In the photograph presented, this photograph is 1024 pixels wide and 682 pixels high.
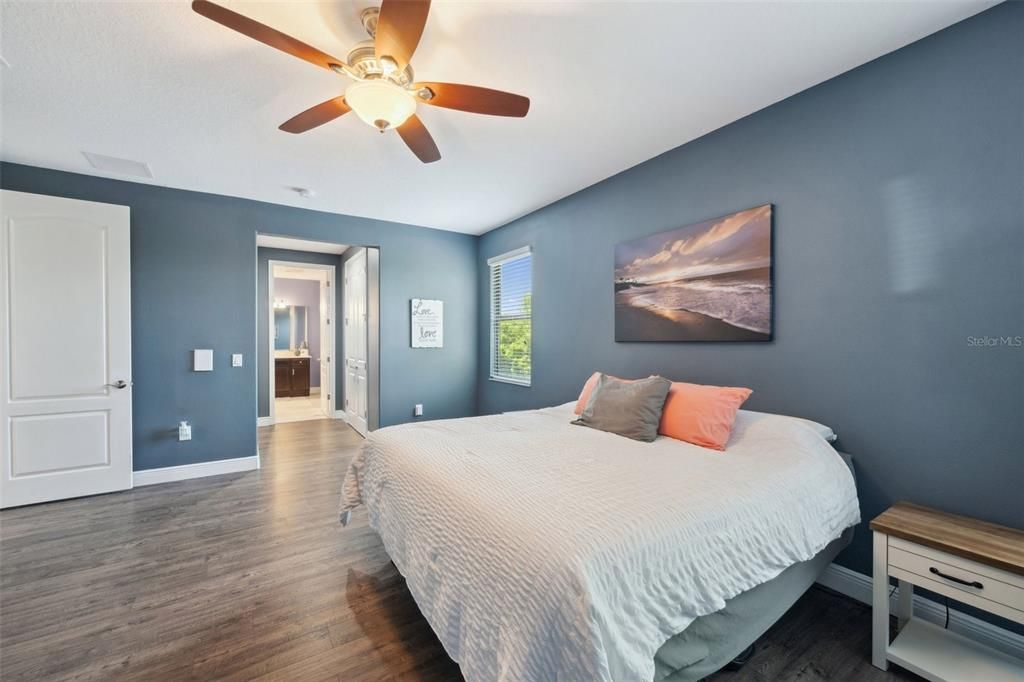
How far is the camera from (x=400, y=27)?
1452 millimetres

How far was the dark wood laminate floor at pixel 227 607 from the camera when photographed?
163 centimetres

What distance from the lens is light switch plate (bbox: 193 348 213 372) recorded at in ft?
12.5

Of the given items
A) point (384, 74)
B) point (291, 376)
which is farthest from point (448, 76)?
point (291, 376)

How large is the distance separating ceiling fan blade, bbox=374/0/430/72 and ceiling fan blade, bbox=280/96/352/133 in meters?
0.37

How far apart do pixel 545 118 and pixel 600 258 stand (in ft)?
4.45

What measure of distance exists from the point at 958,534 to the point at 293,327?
10.5m

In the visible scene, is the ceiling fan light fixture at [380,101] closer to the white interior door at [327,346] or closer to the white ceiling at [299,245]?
the white ceiling at [299,245]

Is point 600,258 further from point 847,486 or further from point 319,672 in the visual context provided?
point 319,672

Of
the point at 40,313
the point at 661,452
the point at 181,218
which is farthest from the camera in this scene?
the point at 181,218

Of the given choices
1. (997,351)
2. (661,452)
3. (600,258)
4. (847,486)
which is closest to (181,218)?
(600,258)

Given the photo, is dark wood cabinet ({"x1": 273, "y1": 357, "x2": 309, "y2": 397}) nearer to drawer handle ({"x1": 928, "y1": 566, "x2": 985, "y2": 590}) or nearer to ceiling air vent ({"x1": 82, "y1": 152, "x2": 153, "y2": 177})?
ceiling air vent ({"x1": 82, "y1": 152, "x2": 153, "y2": 177})

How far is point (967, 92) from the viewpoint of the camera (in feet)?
5.80

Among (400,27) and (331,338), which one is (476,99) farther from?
(331,338)

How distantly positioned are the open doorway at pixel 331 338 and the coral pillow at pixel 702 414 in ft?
11.2
